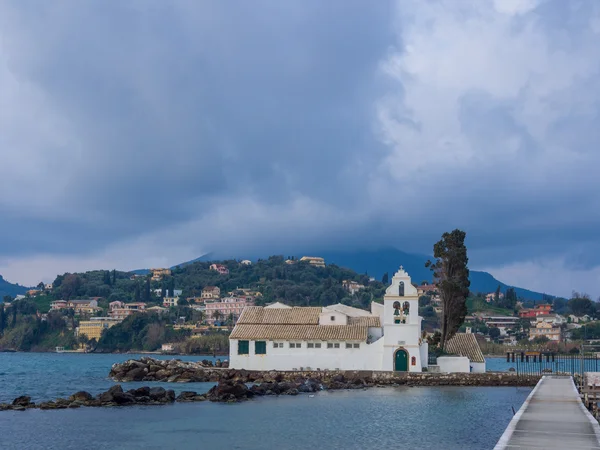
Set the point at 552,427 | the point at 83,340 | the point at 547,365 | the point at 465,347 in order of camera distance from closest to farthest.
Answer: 1. the point at 552,427
2. the point at 465,347
3. the point at 547,365
4. the point at 83,340

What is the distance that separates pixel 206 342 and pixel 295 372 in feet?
315

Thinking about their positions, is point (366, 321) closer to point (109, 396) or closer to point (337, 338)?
point (337, 338)

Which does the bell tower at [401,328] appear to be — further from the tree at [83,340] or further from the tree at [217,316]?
the tree at [83,340]

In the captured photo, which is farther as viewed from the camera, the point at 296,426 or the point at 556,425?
the point at 296,426

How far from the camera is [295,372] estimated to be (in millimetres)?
53438

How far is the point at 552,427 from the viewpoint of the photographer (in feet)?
76.5

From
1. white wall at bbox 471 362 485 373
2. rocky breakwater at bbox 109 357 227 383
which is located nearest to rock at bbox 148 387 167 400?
rocky breakwater at bbox 109 357 227 383

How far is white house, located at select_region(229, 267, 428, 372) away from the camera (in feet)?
170

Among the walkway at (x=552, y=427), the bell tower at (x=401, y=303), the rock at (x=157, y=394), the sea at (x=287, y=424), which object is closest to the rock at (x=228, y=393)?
the sea at (x=287, y=424)

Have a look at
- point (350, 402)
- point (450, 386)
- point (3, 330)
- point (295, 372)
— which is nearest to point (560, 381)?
point (450, 386)

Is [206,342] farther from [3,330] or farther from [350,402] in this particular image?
[350,402]

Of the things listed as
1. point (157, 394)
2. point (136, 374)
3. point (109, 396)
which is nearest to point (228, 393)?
point (157, 394)

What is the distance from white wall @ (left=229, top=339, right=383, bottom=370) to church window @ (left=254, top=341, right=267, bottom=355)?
220 millimetres

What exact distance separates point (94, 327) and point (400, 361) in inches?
5409
